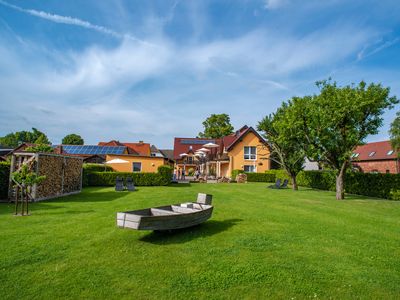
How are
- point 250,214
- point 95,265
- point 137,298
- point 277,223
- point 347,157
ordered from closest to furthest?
point 137,298
point 95,265
point 277,223
point 250,214
point 347,157

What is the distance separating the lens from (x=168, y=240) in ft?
21.9

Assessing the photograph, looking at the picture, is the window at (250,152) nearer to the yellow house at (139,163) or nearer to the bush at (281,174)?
the bush at (281,174)

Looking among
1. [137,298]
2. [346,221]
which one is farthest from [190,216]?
[346,221]

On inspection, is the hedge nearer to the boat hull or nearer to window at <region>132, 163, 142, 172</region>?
the boat hull

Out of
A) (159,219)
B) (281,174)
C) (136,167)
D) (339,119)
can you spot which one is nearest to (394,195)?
(339,119)

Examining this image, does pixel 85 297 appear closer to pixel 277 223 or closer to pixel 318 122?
pixel 277 223

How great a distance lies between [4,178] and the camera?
44.0 ft

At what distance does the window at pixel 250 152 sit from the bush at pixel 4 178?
29726mm

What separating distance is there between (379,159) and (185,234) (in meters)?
44.1

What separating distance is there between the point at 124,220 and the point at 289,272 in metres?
3.74

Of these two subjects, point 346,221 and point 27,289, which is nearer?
point 27,289

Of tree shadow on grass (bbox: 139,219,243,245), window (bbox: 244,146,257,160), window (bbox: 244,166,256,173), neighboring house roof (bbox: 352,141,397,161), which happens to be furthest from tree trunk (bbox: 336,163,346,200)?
neighboring house roof (bbox: 352,141,397,161)

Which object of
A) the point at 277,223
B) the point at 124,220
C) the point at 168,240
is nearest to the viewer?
the point at 124,220

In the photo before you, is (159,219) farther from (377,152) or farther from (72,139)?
(72,139)
